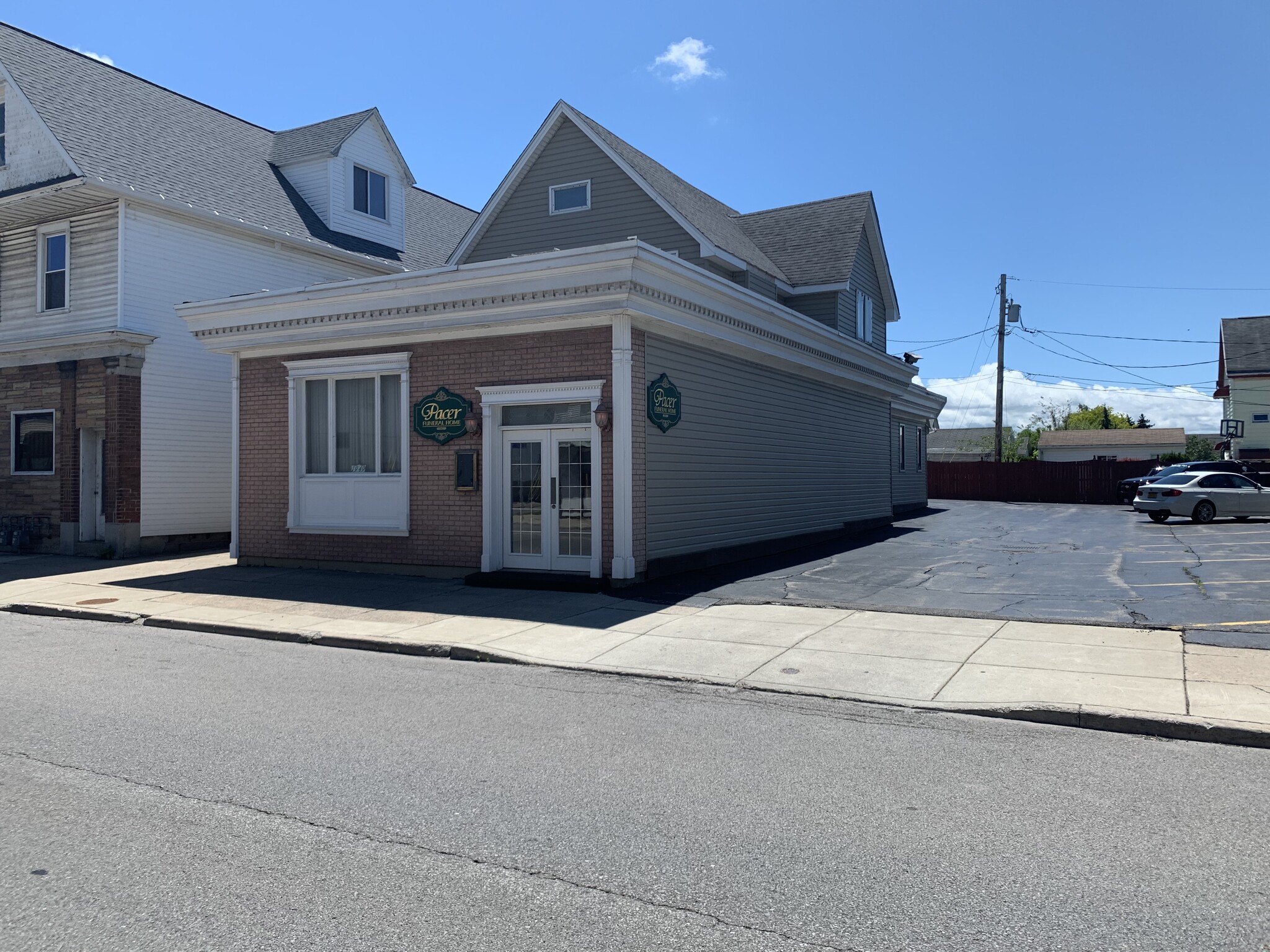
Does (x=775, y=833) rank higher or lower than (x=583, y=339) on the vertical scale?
lower

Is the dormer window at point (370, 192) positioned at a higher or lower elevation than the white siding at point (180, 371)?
higher

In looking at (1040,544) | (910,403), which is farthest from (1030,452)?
(1040,544)

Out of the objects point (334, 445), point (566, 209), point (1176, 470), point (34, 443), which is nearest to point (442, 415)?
point (334, 445)

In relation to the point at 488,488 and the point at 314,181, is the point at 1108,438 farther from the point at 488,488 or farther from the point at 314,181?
the point at 488,488

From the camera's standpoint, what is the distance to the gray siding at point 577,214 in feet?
70.8

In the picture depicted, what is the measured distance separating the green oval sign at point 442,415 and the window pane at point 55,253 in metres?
10.7

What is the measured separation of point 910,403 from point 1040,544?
11047 mm

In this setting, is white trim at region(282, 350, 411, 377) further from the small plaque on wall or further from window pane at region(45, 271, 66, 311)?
window pane at region(45, 271, 66, 311)

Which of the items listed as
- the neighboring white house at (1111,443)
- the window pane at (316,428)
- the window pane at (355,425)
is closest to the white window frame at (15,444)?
the window pane at (316,428)

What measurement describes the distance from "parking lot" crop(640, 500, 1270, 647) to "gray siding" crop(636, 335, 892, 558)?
2.59 ft

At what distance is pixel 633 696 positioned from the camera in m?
8.20

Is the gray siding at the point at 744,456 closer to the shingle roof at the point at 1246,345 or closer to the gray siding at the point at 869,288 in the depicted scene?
the gray siding at the point at 869,288

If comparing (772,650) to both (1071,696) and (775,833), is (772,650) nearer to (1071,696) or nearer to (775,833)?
(1071,696)

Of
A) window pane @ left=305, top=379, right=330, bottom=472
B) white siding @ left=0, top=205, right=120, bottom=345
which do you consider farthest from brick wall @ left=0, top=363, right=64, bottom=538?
window pane @ left=305, top=379, right=330, bottom=472
